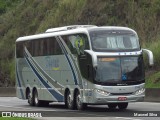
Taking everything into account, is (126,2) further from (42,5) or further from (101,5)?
(42,5)

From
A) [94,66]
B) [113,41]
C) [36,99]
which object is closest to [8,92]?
[36,99]

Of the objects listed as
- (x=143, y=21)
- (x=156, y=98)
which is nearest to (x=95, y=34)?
(x=156, y=98)

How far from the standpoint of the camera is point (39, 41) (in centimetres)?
3269

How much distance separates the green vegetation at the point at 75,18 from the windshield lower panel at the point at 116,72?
393 inches

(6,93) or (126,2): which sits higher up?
(126,2)

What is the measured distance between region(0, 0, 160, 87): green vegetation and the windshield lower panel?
32.7 ft

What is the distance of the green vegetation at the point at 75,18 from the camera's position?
4544 centimetres

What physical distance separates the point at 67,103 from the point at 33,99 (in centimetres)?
499

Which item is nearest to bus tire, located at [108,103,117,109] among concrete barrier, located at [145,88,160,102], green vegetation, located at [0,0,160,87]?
concrete barrier, located at [145,88,160,102]

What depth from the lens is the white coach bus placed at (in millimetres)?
26258

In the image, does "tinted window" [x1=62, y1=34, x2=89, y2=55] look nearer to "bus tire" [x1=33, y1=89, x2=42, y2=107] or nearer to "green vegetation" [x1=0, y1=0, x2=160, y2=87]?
"bus tire" [x1=33, y1=89, x2=42, y2=107]

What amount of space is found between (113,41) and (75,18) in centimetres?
2568

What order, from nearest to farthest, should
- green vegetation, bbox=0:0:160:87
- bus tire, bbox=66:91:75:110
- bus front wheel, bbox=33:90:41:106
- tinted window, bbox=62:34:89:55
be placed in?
tinted window, bbox=62:34:89:55 < bus tire, bbox=66:91:75:110 < bus front wheel, bbox=33:90:41:106 < green vegetation, bbox=0:0:160:87

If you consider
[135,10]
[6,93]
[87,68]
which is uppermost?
[135,10]
